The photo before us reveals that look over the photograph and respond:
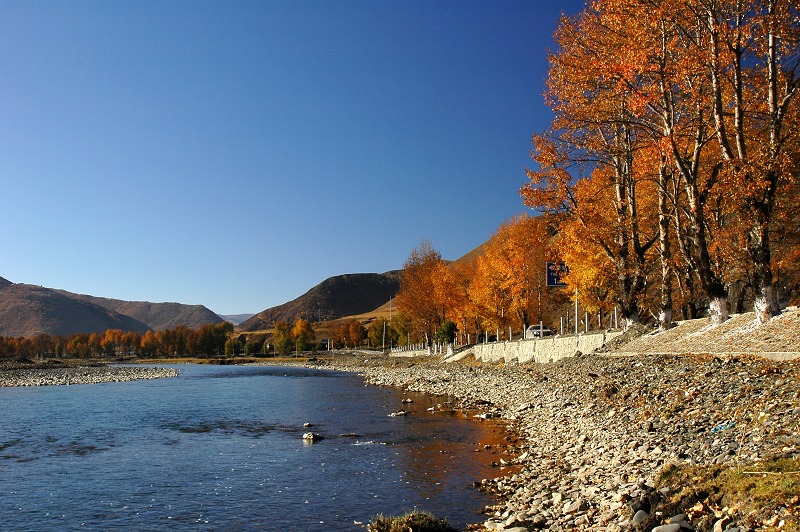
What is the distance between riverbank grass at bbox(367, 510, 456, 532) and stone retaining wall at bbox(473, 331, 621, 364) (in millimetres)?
22465

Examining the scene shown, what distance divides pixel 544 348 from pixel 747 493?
117ft

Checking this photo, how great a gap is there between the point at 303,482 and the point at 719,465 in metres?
12.0

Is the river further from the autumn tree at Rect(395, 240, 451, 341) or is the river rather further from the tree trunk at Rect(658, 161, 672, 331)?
the autumn tree at Rect(395, 240, 451, 341)

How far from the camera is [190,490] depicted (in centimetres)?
1791

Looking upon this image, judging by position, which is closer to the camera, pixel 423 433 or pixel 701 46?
pixel 701 46

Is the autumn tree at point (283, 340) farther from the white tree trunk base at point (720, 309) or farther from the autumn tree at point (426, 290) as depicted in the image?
the white tree trunk base at point (720, 309)

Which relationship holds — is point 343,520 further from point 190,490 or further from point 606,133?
point 606,133

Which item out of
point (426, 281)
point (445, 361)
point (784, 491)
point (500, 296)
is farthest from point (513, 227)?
point (784, 491)

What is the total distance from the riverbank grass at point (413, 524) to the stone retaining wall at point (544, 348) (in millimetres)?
22465

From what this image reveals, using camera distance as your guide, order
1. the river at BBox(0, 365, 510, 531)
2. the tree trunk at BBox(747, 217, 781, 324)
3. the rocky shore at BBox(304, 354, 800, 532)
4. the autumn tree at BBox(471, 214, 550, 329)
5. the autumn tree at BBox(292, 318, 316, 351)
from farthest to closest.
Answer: the autumn tree at BBox(292, 318, 316, 351), the autumn tree at BBox(471, 214, 550, 329), the tree trunk at BBox(747, 217, 781, 324), the river at BBox(0, 365, 510, 531), the rocky shore at BBox(304, 354, 800, 532)

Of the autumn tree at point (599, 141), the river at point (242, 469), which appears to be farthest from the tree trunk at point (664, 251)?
the river at point (242, 469)

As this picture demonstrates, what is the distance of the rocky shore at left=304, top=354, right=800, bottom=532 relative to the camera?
393 inches

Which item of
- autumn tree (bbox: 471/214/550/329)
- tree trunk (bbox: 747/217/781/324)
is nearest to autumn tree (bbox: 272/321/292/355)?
autumn tree (bbox: 471/214/550/329)

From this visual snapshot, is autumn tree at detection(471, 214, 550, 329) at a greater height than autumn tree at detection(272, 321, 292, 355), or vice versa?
autumn tree at detection(471, 214, 550, 329)
